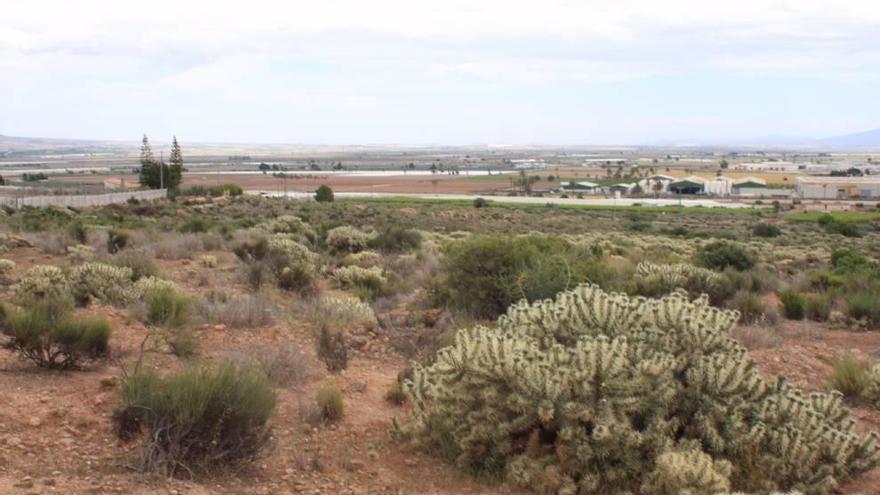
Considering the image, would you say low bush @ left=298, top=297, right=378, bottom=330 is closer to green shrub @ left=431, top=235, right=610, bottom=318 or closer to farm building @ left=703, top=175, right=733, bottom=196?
green shrub @ left=431, top=235, right=610, bottom=318

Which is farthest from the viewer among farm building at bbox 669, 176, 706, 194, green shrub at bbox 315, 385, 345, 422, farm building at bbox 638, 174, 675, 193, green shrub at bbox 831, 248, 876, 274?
farm building at bbox 669, 176, 706, 194

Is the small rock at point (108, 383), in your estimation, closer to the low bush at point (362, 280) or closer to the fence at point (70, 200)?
the low bush at point (362, 280)

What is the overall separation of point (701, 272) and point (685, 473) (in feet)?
36.3

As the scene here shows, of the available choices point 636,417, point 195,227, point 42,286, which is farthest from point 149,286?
point 195,227

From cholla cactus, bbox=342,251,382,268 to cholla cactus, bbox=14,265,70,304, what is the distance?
7335mm

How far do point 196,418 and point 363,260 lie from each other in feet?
50.0

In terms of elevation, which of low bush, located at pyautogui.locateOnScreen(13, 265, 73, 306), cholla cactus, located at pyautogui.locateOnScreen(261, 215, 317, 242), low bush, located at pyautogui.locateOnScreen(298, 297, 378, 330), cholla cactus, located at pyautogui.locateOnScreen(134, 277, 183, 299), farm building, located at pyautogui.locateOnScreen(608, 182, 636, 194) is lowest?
farm building, located at pyautogui.locateOnScreen(608, 182, 636, 194)

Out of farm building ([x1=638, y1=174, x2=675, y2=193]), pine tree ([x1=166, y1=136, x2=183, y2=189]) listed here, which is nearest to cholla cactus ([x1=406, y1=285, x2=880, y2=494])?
pine tree ([x1=166, y1=136, x2=183, y2=189])

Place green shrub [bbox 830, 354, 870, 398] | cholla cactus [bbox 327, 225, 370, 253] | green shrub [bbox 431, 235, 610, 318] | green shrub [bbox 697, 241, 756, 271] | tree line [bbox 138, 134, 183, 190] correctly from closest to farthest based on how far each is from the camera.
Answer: green shrub [bbox 830, 354, 870, 398] → green shrub [bbox 431, 235, 610, 318] → green shrub [bbox 697, 241, 756, 271] → cholla cactus [bbox 327, 225, 370, 253] → tree line [bbox 138, 134, 183, 190]

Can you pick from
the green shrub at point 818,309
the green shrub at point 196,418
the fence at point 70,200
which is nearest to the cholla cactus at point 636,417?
the green shrub at point 196,418

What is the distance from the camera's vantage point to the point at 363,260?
864 inches

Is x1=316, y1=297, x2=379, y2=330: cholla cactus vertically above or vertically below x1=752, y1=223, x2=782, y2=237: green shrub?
above

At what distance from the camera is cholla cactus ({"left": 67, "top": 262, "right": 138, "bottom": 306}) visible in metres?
13.7

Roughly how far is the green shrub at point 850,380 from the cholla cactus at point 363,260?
1268 centimetres
